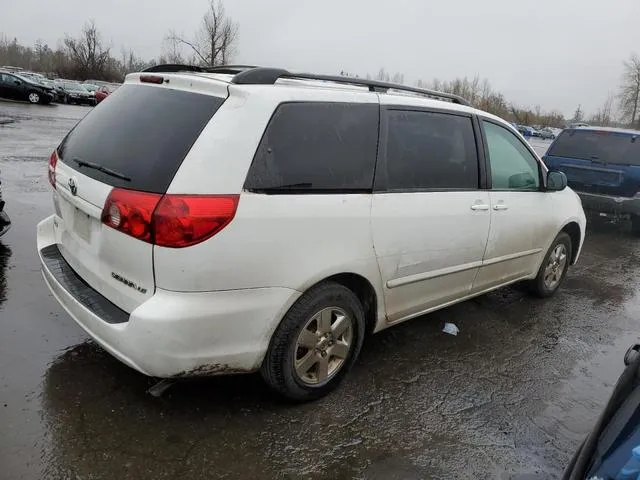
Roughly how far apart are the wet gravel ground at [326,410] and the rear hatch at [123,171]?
673 millimetres

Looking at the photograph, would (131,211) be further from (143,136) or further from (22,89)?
(22,89)

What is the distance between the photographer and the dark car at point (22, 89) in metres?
27.1

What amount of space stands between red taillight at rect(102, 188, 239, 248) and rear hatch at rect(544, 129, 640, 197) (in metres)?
8.11

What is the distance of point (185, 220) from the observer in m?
2.40

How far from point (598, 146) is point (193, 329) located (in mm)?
8662

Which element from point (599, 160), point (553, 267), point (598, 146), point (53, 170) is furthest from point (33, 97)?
point (553, 267)

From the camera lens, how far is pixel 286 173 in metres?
2.72

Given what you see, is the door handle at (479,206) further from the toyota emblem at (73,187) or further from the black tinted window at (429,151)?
the toyota emblem at (73,187)

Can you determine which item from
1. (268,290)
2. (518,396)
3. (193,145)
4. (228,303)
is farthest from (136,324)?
(518,396)

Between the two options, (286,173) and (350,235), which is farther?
(350,235)

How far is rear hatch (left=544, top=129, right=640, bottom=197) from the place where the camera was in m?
8.62

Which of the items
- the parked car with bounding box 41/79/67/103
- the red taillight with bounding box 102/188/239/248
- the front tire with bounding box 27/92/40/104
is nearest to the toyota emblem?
the red taillight with bounding box 102/188/239/248

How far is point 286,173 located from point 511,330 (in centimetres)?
279

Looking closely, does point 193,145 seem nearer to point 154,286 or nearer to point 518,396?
point 154,286
